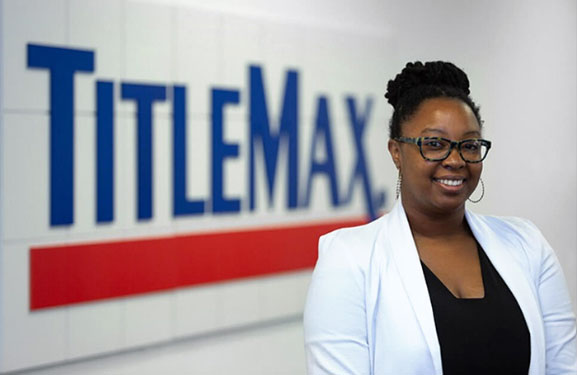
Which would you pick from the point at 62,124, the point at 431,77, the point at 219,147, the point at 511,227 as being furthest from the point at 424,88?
the point at 219,147

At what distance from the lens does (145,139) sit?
3.71m

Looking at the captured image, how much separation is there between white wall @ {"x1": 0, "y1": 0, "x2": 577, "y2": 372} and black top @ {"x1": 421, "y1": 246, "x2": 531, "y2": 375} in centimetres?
230

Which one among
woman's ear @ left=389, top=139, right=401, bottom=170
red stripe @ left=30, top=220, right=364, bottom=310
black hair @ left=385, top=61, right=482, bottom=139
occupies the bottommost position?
red stripe @ left=30, top=220, right=364, bottom=310

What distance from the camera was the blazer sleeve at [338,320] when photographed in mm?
1562

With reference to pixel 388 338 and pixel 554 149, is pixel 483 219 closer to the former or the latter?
pixel 388 338

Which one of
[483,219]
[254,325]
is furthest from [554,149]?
[483,219]

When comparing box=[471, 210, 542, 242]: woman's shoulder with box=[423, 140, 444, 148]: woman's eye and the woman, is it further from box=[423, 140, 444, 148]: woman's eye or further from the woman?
box=[423, 140, 444, 148]: woman's eye

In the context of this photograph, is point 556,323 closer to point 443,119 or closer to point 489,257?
point 489,257

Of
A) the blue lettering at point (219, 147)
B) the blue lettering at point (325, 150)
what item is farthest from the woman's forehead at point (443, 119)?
the blue lettering at point (325, 150)

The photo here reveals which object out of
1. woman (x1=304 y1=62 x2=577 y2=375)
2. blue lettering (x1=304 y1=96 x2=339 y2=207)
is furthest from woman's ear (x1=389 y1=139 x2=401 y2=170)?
blue lettering (x1=304 y1=96 x2=339 y2=207)

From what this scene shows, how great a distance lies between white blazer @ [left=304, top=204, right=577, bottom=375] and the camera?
1.56 metres

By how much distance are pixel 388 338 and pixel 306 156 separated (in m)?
2.90

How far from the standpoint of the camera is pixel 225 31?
400 centimetres

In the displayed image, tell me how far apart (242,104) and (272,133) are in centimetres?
27
